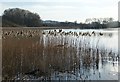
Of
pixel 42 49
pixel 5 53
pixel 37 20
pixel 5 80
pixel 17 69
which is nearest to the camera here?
pixel 5 80

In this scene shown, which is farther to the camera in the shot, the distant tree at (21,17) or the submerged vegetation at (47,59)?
the distant tree at (21,17)

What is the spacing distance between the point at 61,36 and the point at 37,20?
2537 cm

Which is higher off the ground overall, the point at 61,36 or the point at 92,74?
the point at 61,36

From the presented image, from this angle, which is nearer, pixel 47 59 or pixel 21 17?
pixel 47 59

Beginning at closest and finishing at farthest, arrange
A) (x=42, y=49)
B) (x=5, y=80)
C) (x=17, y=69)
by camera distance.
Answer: (x=5, y=80) < (x=17, y=69) < (x=42, y=49)

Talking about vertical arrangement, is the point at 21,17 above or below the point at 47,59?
above

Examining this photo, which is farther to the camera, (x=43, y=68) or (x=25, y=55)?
(x=25, y=55)

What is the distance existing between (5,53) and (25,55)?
1.86 feet

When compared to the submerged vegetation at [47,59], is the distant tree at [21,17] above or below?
above

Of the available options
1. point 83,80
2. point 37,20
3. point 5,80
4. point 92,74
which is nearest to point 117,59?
point 92,74

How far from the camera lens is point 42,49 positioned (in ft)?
28.8

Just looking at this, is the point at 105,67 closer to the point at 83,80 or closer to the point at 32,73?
the point at 83,80

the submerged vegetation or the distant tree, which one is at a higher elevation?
the distant tree

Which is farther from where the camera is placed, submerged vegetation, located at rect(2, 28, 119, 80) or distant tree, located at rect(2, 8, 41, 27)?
distant tree, located at rect(2, 8, 41, 27)
